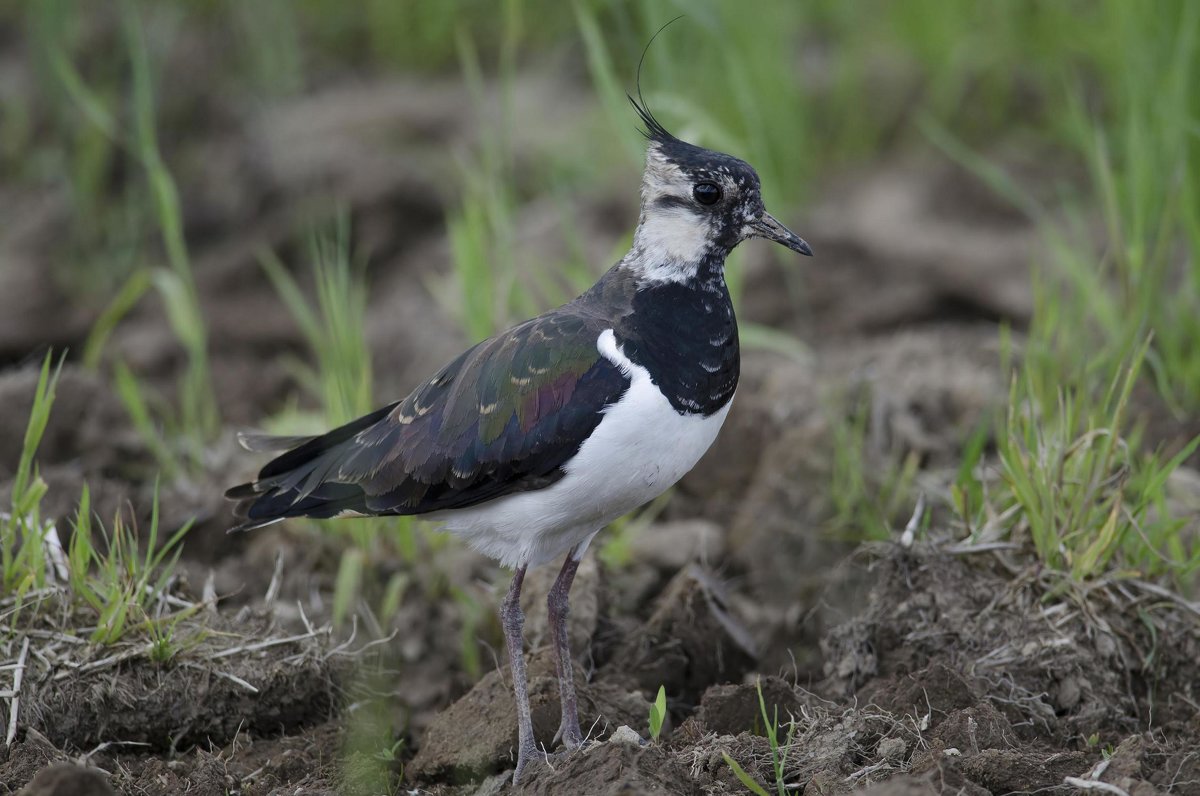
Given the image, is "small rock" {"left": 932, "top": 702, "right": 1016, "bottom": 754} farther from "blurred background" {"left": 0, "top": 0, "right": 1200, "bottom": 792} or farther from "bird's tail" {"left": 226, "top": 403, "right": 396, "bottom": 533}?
"bird's tail" {"left": 226, "top": 403, "right": 396, "bottom": 533}

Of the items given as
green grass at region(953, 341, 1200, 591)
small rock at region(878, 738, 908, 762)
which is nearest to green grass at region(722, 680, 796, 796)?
small rock at region(878, 738, 908, 762)

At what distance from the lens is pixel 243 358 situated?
22.2 feet

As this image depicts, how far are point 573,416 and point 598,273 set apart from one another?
8.86ft

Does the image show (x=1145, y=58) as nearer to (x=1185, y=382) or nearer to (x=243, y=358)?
(x=1185, y=382)

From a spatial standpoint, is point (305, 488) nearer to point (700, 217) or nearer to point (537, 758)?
point (537, 758)

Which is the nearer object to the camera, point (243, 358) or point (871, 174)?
point (243, 358)

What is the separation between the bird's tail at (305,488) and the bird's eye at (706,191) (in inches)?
42.7

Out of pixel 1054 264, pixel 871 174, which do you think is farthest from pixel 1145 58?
pixel 871 174

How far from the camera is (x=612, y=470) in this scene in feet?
11.4

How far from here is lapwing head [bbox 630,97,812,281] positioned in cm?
378

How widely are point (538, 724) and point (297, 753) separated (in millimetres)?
614

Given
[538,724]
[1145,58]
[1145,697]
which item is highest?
[1145,58]

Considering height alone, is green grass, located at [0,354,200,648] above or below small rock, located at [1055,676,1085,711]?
above

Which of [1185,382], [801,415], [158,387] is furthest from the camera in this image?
[158,387]
